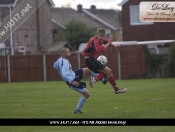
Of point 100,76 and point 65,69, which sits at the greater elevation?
point 65,69

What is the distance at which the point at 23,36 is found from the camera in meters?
56.8

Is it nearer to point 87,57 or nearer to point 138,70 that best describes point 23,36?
point 138,70

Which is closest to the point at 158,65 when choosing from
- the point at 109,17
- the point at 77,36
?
the point at 77,36

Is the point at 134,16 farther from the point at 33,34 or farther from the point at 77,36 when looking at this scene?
the point at 77,36

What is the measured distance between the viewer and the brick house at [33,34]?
55.5 meters

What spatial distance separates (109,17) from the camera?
98.6m

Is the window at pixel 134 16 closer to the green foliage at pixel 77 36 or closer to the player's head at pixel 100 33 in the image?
the green foliage at pixel 77 36

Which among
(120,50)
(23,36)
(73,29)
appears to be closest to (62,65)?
(120,50)

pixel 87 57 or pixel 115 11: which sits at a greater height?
pixel 115 11

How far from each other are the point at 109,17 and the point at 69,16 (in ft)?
55.7

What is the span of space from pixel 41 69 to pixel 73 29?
26001 mm

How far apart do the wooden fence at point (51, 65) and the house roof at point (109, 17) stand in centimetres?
4322

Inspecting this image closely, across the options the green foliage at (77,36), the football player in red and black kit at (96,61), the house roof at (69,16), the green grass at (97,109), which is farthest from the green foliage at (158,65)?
the house roof at (69,16)
